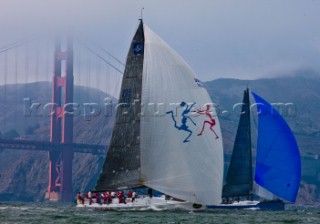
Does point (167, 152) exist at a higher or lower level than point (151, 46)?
lower

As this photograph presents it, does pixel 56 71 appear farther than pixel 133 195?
Yes

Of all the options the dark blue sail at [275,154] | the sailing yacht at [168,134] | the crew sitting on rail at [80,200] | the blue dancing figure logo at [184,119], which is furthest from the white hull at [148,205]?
the dark blue sail at [275,154]

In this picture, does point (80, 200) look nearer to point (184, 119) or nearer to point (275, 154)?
point (184, 119)

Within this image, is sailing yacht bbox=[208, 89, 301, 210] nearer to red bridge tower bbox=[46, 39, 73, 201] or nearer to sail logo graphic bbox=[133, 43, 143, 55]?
sail logo graphic bbox=[133, 43, 143, 55]

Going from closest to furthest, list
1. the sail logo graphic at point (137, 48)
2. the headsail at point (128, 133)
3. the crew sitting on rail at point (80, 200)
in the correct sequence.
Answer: the headsail at point (128, 133)
the sail logo graphic at point (137, 48)
the crew sitting on rail at point (80, 200)

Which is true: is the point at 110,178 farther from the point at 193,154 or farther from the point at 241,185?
the point at 241,185

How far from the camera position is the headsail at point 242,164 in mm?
33562

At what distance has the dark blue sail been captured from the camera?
106ft

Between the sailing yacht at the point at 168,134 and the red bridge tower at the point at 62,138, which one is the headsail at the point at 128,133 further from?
the red bridge tower at the point at 62,138

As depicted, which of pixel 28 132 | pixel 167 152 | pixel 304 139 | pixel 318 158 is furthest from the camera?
pixel 28 132

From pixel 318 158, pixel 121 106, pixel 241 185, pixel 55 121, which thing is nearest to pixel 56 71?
pixel 55 121

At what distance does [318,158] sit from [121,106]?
7252 centimetres

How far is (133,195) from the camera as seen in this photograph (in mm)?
24406

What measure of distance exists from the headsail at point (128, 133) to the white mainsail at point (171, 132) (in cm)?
31
